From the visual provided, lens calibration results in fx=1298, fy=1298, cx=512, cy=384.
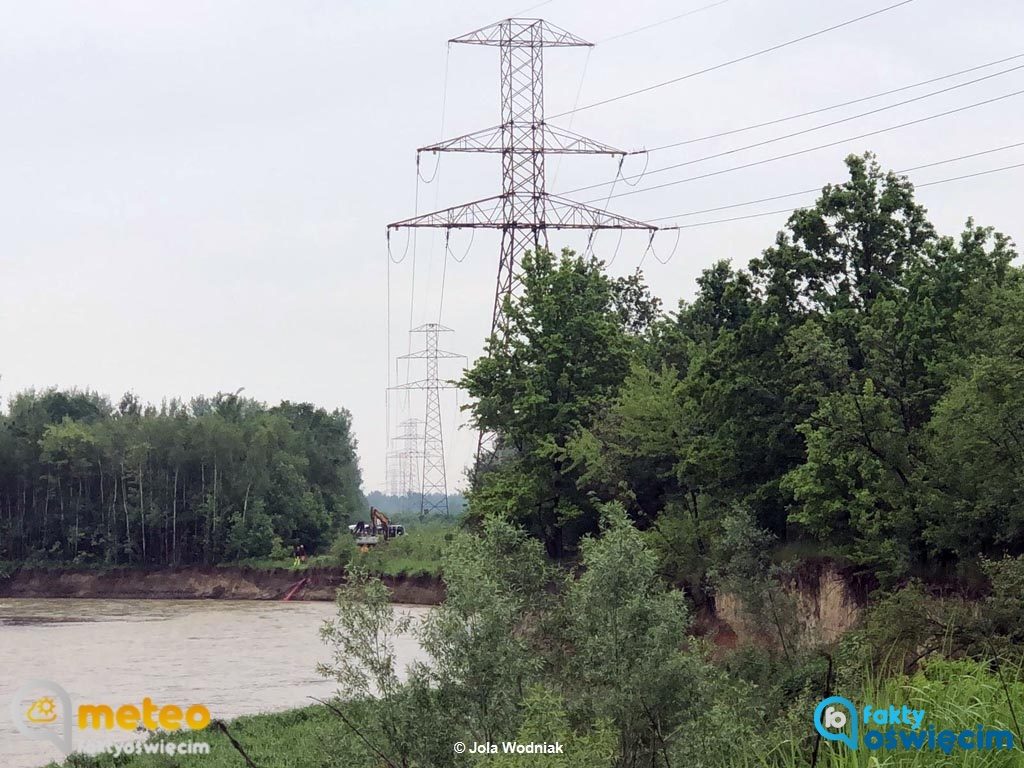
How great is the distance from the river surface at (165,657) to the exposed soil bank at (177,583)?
7.40 meters

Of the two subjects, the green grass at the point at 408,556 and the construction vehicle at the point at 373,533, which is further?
the construction vehicle at the point at 373,533

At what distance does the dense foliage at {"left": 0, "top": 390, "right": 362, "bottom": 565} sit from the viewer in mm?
101500

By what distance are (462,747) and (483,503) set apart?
127 ft

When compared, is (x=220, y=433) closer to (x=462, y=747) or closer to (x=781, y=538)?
(x=781, y=538)

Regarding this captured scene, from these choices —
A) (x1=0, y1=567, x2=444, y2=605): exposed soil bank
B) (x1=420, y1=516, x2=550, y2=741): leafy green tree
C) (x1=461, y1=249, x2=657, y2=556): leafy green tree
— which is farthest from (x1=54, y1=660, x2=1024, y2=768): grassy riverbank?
(x1=0, y1=567, x2=444, y2=605): exposed soil bank

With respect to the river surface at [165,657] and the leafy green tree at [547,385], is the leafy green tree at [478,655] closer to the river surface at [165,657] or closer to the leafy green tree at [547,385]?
the river surface at [165,657]

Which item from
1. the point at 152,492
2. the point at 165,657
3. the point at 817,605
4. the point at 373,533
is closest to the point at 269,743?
the point at 817,605

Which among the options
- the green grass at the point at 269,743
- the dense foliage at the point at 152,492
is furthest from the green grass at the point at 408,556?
the green grass at the point at 269,743

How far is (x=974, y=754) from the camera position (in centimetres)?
769

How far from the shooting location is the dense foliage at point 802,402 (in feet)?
107

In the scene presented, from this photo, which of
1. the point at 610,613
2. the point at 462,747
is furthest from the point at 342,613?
the point at 610,613

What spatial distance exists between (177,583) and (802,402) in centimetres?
6794

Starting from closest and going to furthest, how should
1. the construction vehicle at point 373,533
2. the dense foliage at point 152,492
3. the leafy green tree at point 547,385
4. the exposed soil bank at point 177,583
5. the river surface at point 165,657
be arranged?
the river surface at point 165,657
the leafy green tree at point 547,385
the exposed soil bank at point 177,583
the construction vehicle at point 373,533
the dense foliage at point 152,492

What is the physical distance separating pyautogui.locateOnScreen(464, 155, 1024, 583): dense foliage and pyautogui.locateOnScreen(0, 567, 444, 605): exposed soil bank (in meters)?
37.2
